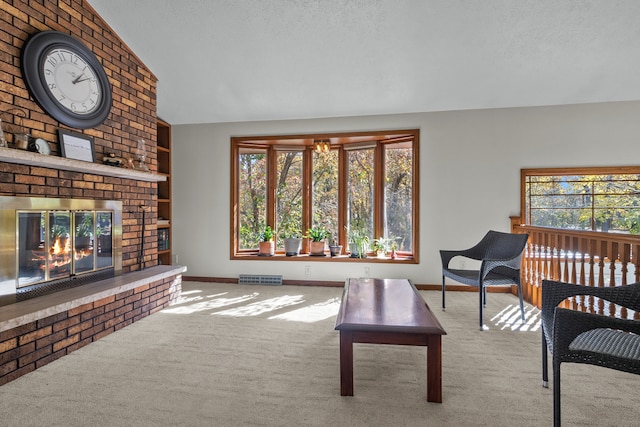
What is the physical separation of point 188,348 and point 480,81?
3.99m

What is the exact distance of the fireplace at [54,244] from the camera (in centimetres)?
209

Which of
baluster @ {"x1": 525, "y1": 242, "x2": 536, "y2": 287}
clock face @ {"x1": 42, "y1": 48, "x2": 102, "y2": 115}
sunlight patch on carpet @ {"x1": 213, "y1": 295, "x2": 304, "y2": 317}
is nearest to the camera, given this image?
clock face @ {"x1": 42, "y1": 48, "x2": 102, "y2": 115}

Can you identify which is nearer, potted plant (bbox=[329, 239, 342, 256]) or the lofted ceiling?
the lofted ceiling

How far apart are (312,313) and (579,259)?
2.71 m

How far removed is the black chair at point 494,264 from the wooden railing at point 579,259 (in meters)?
0.27

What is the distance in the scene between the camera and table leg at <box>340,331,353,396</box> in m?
1.74

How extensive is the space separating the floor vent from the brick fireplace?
3.14 ft

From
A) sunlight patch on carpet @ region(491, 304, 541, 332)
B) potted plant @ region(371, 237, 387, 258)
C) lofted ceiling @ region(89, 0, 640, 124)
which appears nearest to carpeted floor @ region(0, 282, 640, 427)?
sunlight patch on carpet @ region(491, 304, 541, 332)

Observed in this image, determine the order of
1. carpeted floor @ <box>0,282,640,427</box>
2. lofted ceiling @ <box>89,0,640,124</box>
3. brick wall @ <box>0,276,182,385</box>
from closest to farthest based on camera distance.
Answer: carpeted floor @ <box>0,282,640,427</box>
brick wall @ <box>0,276,182,385</box>
lofted ceiling @ <box>89,0,640,124</box>

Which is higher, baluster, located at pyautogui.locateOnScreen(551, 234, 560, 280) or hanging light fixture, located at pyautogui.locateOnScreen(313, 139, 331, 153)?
hanging light fixture, located at pyautogui.locateOnScreen(313, 139, 331, 153)

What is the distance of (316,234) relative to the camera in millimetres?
4445

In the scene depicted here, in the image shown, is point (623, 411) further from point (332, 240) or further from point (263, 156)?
point (263, 156)

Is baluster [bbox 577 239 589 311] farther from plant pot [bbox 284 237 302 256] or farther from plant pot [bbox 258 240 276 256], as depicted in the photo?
plant pot [bbox 258 240 276 256]

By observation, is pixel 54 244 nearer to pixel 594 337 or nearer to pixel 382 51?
pixel 382 51
